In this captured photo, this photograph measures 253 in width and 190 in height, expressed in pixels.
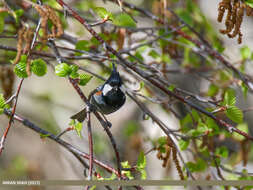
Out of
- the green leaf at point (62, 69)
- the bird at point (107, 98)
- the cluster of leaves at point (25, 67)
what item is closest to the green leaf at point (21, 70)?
the cluster of leaves at point (25, 67)

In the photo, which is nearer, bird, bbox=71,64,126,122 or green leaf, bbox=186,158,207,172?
bird, bbox=71,64,126,122

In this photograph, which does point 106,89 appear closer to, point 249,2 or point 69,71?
point 69,71

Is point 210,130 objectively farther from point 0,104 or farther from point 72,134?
point 72,134

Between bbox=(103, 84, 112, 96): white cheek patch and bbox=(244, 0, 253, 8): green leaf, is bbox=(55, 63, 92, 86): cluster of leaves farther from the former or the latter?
bbox=(244, 0, 253, 8): green leaf

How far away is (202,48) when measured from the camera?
1891 mm

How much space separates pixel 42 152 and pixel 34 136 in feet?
2.35

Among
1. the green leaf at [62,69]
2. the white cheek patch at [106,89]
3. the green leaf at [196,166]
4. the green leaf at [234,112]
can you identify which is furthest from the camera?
the green leaf at [196,166]

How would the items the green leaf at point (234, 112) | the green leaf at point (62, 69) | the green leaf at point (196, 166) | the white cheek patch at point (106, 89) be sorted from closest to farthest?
the green leaf at point (62, 69) → the green leaf at point (234, 112) → the white cheek patch at point (106, 89) → the green leaf at point (196, 166)

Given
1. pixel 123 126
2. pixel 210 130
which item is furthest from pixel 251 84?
pixel 123 126

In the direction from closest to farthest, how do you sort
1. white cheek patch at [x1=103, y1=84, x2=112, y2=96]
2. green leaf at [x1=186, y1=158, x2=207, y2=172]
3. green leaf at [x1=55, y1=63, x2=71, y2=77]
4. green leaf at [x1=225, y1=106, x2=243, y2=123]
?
green leaf at [x1=55, y1=63, x2=71, y2=77]
green leaf at [x1=225, y1=106, x2=243, y2=123]
white cheek patch at [x1=103, y1=84, x2=112, y2=96]
green leaf at [x1=186, y1=158, x2=207, y2=172]

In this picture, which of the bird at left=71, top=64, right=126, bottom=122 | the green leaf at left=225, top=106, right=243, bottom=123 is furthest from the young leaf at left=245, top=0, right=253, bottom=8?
the bird at left=71, top=64, right=126, bottom=122

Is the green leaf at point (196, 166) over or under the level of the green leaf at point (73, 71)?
under

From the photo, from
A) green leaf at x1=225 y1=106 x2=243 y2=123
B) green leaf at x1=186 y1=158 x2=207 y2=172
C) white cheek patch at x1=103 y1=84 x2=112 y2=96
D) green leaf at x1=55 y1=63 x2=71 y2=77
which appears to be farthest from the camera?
green leaf at x1=186 y1=158 x2=207 y2=172

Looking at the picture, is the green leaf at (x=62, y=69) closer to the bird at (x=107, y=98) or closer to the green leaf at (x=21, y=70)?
the green leaf at (x=21, y=70)
